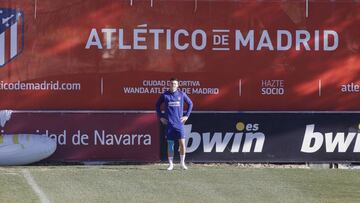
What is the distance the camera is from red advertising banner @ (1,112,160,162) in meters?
14.3

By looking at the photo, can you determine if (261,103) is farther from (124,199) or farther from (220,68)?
(124,199)

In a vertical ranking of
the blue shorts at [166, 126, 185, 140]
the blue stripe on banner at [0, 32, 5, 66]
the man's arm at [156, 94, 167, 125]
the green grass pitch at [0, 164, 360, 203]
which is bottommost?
the green grass pitch at [0, 164, 360, 203]

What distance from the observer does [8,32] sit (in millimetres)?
14188

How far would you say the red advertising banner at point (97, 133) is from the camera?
1430 centimetres

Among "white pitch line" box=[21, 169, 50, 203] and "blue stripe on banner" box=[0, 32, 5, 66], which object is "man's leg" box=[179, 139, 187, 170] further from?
"blue stripe on banner" box=[0, 32, 5, 66]

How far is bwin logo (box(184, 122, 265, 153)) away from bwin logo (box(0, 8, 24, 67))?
3.59 metres

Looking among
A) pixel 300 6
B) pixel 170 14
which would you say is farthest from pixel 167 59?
pixel 300 6

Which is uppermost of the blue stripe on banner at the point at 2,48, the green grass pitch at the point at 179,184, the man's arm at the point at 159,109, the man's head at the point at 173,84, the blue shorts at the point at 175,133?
the blue stripe on banner at the point at 2,48

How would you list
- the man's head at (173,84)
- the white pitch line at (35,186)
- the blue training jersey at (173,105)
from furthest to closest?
the blue training jersey at (173,105) → the man's head at (173,84) → the white pitch line at (35,186)

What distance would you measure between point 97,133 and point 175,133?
1.69 meters

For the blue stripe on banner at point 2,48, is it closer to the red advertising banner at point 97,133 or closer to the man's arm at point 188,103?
the red advertising banner at point 97,133

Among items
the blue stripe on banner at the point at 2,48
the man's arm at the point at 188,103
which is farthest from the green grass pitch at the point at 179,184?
the blue stripe on banner at the point at 2,48

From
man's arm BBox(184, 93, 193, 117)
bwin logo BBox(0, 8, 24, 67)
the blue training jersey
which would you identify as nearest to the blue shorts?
the blue training jersey

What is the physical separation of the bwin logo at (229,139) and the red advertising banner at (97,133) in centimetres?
67
